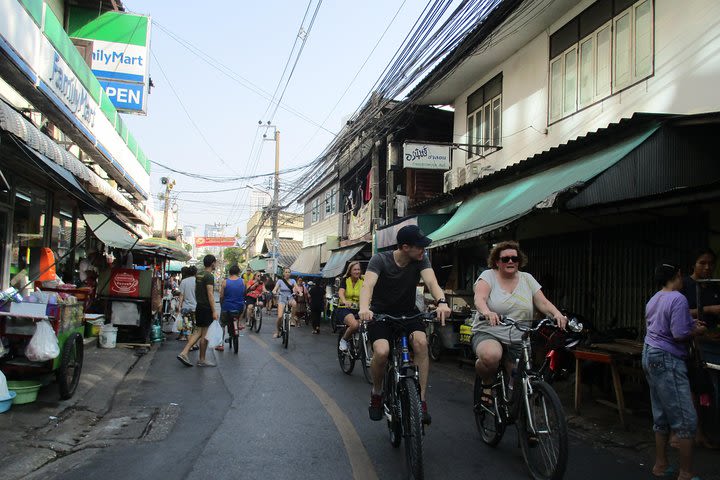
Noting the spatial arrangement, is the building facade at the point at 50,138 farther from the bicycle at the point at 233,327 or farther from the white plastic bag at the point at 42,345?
the bicycle at the point at 233,327

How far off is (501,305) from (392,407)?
1.22 m

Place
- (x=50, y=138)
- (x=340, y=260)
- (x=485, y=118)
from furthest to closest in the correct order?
(x=340, y=260)
(x=485, y=118)
(x=50, y=138)

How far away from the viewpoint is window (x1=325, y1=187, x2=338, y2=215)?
27769mm

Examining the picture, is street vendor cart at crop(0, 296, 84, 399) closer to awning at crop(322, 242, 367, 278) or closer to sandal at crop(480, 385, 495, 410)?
sandal at crop(480, 385, 495, 410)

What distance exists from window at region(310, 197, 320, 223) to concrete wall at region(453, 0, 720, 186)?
61.2 feet

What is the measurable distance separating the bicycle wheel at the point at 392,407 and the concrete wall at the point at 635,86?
20.1 ft

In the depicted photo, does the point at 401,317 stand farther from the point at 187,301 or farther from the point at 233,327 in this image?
the point at 187,301

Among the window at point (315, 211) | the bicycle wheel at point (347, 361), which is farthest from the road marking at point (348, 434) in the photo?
the window at point (315, 211)

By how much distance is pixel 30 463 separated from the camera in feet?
14.1

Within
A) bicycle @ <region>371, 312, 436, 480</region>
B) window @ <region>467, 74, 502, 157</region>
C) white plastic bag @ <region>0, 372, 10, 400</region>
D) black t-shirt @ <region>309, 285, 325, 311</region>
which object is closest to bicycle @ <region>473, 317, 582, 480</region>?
bicycle @ <region>371, 312, 436, 480</region>

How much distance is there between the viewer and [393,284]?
4.81m

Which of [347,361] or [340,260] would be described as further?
[340,260]

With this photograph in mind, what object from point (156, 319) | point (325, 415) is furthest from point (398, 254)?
point (156, 319)

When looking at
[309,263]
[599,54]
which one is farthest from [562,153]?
[309,263]
